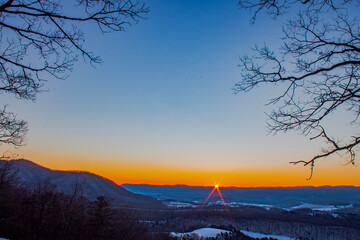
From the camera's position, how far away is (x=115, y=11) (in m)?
3.88

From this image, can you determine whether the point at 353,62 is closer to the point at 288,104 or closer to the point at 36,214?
the point at 288,104

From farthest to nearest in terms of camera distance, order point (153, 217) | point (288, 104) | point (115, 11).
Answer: point (153, 217) < point (288, 104) < point (115, 11)

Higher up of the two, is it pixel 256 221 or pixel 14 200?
pixel 14 200

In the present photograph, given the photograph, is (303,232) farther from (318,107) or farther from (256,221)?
(318,107)

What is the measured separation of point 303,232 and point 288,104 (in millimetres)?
142454

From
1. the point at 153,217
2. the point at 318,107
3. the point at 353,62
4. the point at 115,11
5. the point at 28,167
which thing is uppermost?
the point at 115,11

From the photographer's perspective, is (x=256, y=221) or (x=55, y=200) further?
(x=256, y=221)

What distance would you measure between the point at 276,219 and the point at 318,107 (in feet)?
502

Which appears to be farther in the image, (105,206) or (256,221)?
(256,221)

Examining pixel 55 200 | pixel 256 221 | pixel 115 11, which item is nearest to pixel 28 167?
pixel 256 221

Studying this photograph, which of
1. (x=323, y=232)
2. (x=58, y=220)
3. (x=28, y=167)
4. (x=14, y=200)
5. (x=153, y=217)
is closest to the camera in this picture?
(x=14, y=200)

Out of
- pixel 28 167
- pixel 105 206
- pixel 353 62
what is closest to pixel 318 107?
pixel 353 62

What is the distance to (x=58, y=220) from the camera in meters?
29.3

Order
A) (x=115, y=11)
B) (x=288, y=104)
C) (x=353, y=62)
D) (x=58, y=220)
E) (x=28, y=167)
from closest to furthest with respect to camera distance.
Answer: (x=353, y=62)
(x=115, y=11)
(x=288, y=104)
(x=58, y=220)
(x=28, y=167)
